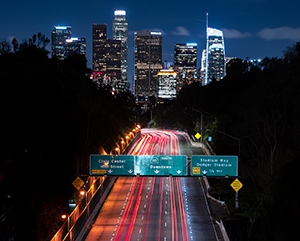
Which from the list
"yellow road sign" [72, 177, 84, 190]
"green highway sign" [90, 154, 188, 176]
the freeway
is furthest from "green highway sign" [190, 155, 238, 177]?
"yellow road sign" [72, 177, 84, 190]

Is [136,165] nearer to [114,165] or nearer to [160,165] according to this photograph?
[114,165]

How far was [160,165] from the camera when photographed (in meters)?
37.6

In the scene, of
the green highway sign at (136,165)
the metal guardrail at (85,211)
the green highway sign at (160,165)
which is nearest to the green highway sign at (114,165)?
the green highway sign at (136,165)

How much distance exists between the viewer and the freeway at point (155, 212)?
112ft

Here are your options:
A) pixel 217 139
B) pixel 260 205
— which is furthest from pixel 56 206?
pixel 217 139

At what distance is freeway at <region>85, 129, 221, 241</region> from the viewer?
34062mm

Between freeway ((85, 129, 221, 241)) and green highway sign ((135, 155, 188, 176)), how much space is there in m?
3.58

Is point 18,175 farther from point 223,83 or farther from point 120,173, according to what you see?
point 223,83

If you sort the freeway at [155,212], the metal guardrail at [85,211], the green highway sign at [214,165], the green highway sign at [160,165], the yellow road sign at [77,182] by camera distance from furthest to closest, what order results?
1. the yellow road sign at [77,182]
2. the green highway sign at [160,165]
3. the green highway sign at [214,165]
4. the freeway at [155,212]
5. the metal guardrail at [85,211]

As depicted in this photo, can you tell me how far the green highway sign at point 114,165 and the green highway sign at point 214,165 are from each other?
4.63m

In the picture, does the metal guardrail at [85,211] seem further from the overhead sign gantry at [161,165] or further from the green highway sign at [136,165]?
the overhead sign gantry at [161,165]

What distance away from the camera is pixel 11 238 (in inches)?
1518

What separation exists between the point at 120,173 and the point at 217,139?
46598mm

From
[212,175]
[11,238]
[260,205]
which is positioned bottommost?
[11,238]
